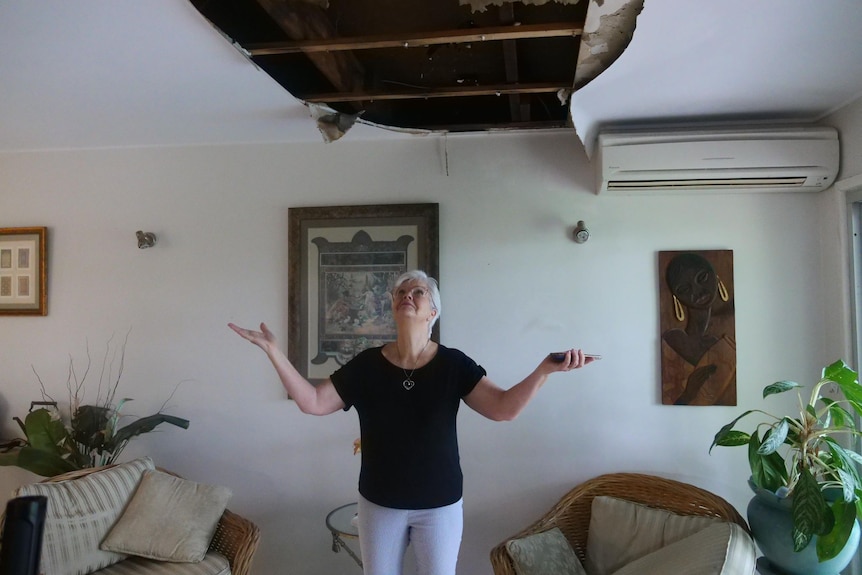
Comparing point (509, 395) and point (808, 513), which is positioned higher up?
point (509, 395)

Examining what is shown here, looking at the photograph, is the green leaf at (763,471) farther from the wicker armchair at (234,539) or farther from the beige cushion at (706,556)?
the wicker armchair at (234,539)

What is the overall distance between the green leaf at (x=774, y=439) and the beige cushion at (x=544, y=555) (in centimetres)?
80

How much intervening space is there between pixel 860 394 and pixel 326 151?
2.36 meters

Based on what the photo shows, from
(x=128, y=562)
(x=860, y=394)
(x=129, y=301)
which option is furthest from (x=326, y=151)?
(x=860, y=394)

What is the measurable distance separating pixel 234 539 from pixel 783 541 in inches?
80.6

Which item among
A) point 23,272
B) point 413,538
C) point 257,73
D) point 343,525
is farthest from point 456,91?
point 23,272

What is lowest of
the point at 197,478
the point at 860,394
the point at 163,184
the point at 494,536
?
the point at 494,536

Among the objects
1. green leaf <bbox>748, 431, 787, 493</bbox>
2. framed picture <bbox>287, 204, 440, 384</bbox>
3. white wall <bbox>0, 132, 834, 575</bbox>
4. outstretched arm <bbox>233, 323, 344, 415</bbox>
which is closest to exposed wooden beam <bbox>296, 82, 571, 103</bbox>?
white wall <bbox>0, 132, 834, 575</bbox>

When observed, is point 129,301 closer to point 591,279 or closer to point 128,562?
point 128,562

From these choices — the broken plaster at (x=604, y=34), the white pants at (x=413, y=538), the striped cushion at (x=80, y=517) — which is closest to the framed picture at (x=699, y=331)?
the broken plaster at (x=604, y=34)

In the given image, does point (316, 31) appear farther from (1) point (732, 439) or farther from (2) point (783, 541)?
(2) point (783, 541)

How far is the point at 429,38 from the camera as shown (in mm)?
1702

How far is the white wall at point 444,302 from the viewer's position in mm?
2410

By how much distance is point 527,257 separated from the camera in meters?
2.53
